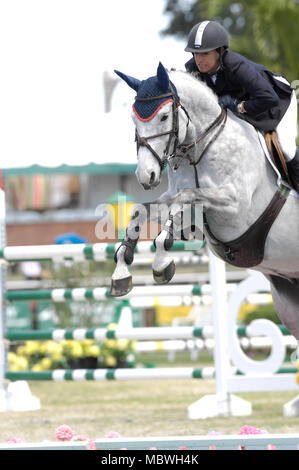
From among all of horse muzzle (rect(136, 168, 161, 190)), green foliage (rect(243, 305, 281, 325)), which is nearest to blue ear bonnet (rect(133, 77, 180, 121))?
horse muzzle (rect(136, 168, 161, 190))

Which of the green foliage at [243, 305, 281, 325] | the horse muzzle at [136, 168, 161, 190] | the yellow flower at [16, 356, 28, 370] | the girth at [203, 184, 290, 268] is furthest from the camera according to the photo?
the green foliage at [243, 305, 281, 325]

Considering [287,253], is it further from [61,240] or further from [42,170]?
[42,170]

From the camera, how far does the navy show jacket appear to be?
373cm

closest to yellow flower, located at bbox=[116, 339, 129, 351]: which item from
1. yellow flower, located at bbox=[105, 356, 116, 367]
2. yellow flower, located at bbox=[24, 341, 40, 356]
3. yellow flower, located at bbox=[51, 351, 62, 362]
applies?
yellow flower, located at bbox=[105, 356, 116, 367]

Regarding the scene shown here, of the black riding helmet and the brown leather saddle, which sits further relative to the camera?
the brown leather saddle

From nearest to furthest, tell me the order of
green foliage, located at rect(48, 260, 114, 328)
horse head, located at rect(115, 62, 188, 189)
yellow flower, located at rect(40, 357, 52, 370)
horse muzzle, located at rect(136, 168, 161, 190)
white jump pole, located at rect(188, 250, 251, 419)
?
1. horse muzzle, located at rect(136, 168, 161, 190)
2. horse head, located at rect(115, 62, 188, 189)
3. white jump pole, located at rect(188, 250, 251, 419)
4. yellow flower, located at rect(40, 357, 52, 370)
5. green foliage, located at rect(48, 260, 114, 328)

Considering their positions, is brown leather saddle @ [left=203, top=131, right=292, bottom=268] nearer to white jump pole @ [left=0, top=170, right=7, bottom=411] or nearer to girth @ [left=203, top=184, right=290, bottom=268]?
girth @ [left=203, top=184, right=290, bottom=268]

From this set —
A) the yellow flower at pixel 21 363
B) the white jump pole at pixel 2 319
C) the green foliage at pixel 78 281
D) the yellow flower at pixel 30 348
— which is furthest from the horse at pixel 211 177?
the green foliage at pixel 78 281

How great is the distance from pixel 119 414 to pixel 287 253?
3.52 meters

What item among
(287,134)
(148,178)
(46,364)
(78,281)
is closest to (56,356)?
(46,364)

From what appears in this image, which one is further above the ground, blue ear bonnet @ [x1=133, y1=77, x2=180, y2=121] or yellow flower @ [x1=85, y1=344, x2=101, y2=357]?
blue ear bonnet @ [x1=133, y1=77, x2=180, y2=121]

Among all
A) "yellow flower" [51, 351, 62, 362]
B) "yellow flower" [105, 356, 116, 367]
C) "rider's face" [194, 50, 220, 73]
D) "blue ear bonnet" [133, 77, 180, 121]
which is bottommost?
"yellow flower" [105, 356, 116, 367]

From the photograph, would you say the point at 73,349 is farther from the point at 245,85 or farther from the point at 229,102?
the point at 245,85

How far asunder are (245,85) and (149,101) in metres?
0.51
